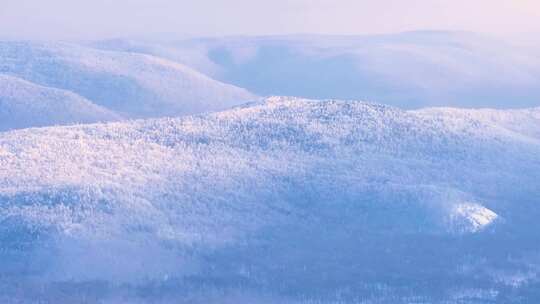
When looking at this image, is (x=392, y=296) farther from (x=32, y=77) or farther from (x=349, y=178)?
(x=32, y=77)

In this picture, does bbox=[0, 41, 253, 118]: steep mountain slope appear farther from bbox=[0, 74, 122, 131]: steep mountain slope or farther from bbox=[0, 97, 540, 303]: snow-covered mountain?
bbox=[0, 97, 540, 303]: snow-covered mountain

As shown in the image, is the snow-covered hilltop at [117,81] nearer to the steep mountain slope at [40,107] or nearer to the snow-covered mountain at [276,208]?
the steep mountain slope at [40,107]

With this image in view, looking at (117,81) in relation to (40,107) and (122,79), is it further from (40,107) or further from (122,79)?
(40,107)

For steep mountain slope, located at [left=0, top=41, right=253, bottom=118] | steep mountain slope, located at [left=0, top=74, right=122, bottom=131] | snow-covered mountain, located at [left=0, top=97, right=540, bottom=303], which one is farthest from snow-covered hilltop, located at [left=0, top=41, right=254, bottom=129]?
snow-covered mountain, located at [left=0, top=97, right=540, bottom=303]

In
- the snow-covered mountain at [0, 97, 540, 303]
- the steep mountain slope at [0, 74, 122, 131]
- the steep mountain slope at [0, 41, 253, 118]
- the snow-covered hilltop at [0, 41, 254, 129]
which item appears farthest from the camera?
the steep mountain slope at [0, 41, 253, 118]

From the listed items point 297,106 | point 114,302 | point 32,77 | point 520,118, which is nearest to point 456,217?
point 114,302
